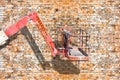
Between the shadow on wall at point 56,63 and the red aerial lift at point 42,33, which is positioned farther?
the shadow on wall at point 56,63

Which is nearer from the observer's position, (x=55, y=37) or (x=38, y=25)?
(x=38, y=25)

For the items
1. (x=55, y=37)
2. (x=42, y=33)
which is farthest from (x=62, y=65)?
(x=42, y=33)

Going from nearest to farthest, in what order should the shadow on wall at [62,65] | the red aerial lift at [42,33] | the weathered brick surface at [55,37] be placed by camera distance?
the red aerial lift at [42,33]
the weathered brick surface at [55,37]
the shadow on wall at [62,65]

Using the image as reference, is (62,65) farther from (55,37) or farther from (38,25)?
(38,25)

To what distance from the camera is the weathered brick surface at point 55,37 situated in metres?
9.23

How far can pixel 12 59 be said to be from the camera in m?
9.34

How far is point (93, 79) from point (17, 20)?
9.43 feet

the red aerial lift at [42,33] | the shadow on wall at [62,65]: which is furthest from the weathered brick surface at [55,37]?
the red aerial lift at [42,33]

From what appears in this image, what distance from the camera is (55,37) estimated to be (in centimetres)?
934

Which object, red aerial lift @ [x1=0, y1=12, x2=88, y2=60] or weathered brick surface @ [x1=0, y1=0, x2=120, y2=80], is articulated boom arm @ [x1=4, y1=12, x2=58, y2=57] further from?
weathered brick surface @ [x1=0, y1=0, x2=120, y2=80]

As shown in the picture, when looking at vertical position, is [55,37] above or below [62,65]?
above

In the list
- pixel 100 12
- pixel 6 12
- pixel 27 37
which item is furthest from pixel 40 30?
pixel 100 12

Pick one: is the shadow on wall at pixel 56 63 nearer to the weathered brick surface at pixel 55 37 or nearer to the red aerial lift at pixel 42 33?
the weathered brick surface at pixel 55 37

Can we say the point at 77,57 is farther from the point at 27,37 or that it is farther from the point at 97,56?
the point at 27,37
